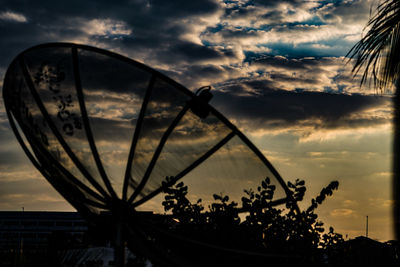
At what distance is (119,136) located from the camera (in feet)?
23.4

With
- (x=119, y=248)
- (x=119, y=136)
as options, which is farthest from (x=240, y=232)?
(x=119, y=136)

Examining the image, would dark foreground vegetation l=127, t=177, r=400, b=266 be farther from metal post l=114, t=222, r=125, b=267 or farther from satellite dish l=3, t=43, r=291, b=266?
metal post l=114, t=222, r=125, b=267

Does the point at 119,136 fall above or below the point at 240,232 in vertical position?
above

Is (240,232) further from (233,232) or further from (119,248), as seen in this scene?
(119,248)

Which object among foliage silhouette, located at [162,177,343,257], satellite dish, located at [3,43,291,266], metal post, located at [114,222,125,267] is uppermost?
satellite dish, located at [3,43,291,266]

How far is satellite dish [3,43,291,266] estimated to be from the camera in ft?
22.6

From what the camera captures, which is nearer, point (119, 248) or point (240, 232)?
point (119, 248)

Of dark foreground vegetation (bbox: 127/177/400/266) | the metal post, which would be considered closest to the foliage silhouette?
dark foreground vegetation (bbox: 127/177/400/266)

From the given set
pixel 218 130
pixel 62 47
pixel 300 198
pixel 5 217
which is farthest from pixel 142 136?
pixel 5 217

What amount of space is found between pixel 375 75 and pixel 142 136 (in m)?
5.82

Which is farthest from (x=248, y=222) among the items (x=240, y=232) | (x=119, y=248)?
(x=119, y=248)

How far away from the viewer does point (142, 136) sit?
7230mm

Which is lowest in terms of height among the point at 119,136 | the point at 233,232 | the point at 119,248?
the point at 119,248

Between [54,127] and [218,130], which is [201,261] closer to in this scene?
[218,130]
